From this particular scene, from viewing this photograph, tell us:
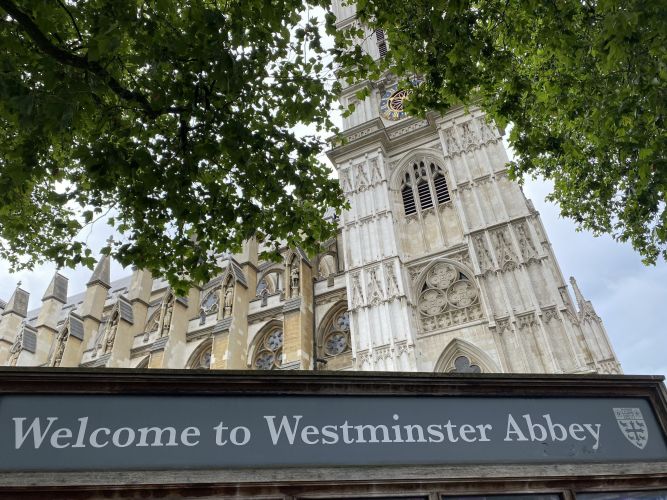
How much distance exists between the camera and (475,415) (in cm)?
182

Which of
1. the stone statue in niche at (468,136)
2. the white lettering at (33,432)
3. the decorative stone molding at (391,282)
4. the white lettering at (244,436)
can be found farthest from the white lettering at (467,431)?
the stone statue in niche at (468,136)

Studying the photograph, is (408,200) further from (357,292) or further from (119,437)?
(119,437)

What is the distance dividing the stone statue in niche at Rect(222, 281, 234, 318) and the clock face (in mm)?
10018

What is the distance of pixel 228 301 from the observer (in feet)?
71.3

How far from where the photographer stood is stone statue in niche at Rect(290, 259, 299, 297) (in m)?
20.6

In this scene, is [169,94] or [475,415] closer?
[475,415]

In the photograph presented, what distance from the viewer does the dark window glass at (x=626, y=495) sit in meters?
1.70

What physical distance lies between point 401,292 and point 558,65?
945 centimetres

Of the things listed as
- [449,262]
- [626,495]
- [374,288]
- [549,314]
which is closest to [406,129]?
[449,262]

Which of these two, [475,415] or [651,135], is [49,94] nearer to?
[475,415]

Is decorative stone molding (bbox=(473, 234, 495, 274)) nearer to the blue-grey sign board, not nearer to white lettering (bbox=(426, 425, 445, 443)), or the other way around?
the blue-grey sign board

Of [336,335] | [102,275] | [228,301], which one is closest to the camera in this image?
[336,335]

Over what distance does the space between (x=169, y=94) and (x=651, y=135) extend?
664cm

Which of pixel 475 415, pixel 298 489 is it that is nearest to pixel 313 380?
pixel 298 489
